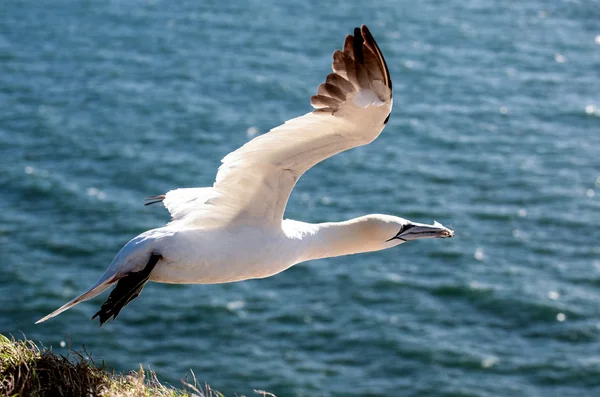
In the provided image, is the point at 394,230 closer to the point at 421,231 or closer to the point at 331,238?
the point at 421,231

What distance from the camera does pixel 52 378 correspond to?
5.50 m

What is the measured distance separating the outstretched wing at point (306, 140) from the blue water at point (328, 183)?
8.18 metres

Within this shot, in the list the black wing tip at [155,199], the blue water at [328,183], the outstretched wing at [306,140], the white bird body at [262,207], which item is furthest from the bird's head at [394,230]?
the blue water at [328,183]

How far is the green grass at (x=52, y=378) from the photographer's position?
539 centimetres

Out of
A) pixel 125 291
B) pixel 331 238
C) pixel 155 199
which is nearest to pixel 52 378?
pixel 125 291

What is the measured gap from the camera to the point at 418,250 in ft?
57.6

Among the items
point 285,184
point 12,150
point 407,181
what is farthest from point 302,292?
point 285,184

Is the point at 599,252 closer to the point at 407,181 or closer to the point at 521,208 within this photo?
the point at 521,208

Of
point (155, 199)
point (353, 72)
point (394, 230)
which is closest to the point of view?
point (353, 72)

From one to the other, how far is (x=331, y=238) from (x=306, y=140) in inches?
49.1

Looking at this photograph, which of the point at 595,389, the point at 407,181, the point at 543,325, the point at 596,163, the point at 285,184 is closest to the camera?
the point at 285,184

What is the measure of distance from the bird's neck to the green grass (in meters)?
1.58

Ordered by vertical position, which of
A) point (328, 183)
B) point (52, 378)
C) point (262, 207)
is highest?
point (262, 207)

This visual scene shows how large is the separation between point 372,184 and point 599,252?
441 cm
